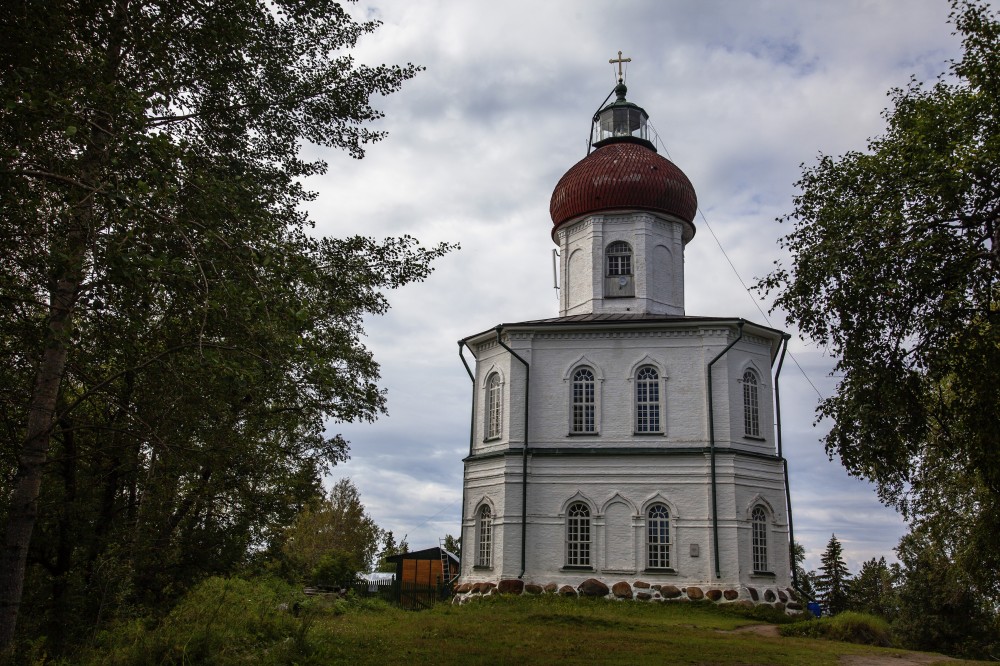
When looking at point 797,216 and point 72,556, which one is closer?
point 72,556

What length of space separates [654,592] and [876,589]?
117 feet

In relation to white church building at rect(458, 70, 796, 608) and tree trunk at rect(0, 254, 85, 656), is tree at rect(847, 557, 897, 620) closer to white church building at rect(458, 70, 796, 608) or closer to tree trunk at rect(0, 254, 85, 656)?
white church building at rect(458, 70, 796, 608)

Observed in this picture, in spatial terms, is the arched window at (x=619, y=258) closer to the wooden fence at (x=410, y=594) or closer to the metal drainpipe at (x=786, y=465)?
the metal drainpipe at (x=786, y=465)

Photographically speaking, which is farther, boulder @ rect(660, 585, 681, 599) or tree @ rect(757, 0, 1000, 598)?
boulder @ rect(660, 585, 681, 599)

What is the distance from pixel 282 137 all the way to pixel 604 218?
1595cm

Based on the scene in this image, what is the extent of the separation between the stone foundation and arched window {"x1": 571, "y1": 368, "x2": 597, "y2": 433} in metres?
4.15

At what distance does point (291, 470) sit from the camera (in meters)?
12.6

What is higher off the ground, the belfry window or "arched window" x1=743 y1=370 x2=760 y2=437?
the belfry window

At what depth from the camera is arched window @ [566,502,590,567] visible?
2097 cm

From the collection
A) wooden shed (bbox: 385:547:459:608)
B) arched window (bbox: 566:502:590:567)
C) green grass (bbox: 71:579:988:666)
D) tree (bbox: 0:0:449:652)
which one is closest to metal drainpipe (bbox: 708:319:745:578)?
green grass (bbox: 71:579:988:666)

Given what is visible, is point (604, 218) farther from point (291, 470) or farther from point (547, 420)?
point (291, 470)

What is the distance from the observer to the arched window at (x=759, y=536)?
20.6m

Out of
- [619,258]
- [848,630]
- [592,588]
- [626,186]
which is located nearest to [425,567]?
[592,588]

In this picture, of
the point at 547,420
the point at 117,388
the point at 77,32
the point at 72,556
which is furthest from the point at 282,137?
the point at 547,420
